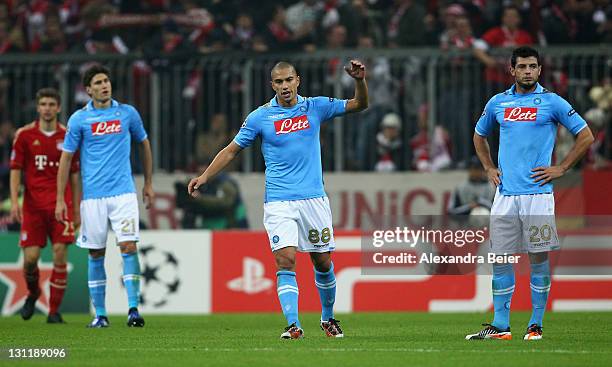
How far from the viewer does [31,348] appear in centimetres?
1071

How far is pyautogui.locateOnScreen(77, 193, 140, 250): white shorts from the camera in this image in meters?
13.4

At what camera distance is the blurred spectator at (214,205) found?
18.8m

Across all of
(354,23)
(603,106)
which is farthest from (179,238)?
(603,106)

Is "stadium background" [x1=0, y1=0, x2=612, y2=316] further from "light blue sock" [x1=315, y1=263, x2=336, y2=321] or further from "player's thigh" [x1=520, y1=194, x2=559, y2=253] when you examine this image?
"player's thigh" [x1=520, y1=194, x2=559, y2=253]

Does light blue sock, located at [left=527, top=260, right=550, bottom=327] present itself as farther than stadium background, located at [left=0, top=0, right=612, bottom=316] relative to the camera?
No

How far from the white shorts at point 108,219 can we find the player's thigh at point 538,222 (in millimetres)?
4512

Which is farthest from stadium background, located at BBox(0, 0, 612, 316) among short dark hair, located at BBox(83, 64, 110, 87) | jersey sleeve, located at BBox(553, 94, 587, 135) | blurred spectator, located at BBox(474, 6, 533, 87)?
jersey sleeve, located at BBox(553, 94, 587, 135)

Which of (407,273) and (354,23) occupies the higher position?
(354,23)

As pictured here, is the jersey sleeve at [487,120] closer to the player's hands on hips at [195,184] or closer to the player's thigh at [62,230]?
the player's hands on hips at [195,184]

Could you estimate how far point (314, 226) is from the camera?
11.2 metres

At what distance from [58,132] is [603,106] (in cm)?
811

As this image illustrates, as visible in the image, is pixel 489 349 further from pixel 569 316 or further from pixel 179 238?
pixel 179 238

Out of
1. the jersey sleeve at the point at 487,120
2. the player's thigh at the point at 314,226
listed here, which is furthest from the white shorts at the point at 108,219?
the jersey sleeve at the point at 487,120

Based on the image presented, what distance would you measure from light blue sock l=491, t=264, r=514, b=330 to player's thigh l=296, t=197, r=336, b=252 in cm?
153
